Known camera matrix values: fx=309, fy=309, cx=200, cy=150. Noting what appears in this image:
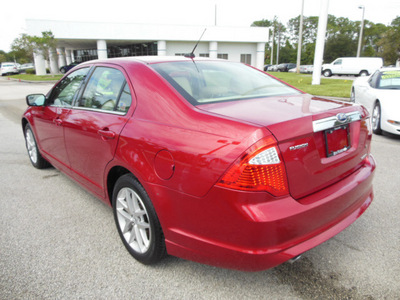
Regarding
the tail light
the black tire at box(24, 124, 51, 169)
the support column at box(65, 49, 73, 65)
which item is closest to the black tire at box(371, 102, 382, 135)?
the tail light

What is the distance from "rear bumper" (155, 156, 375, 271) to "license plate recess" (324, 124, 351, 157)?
0.78 feet

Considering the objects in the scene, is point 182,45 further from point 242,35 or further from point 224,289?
point 224,289

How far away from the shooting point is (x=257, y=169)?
1.72m

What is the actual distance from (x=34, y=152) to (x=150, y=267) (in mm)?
3348

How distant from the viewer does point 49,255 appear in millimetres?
2645

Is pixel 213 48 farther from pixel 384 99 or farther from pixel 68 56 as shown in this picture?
pixel 384 99

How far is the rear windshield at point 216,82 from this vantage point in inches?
94.5

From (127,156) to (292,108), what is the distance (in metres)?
1.26

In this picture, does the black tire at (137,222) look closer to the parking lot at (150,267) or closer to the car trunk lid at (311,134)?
the parking lot at (150,267)

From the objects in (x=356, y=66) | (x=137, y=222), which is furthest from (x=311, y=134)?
(x=356, y=66)

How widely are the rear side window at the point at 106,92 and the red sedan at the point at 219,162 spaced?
13mm

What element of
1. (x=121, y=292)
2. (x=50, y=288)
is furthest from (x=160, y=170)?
(x=50, y=288)

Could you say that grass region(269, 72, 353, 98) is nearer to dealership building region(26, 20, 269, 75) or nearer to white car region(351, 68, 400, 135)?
white car region(351, 68, 400, 135)

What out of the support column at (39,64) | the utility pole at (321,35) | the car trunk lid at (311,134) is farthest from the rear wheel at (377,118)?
the support column at (39,64)
